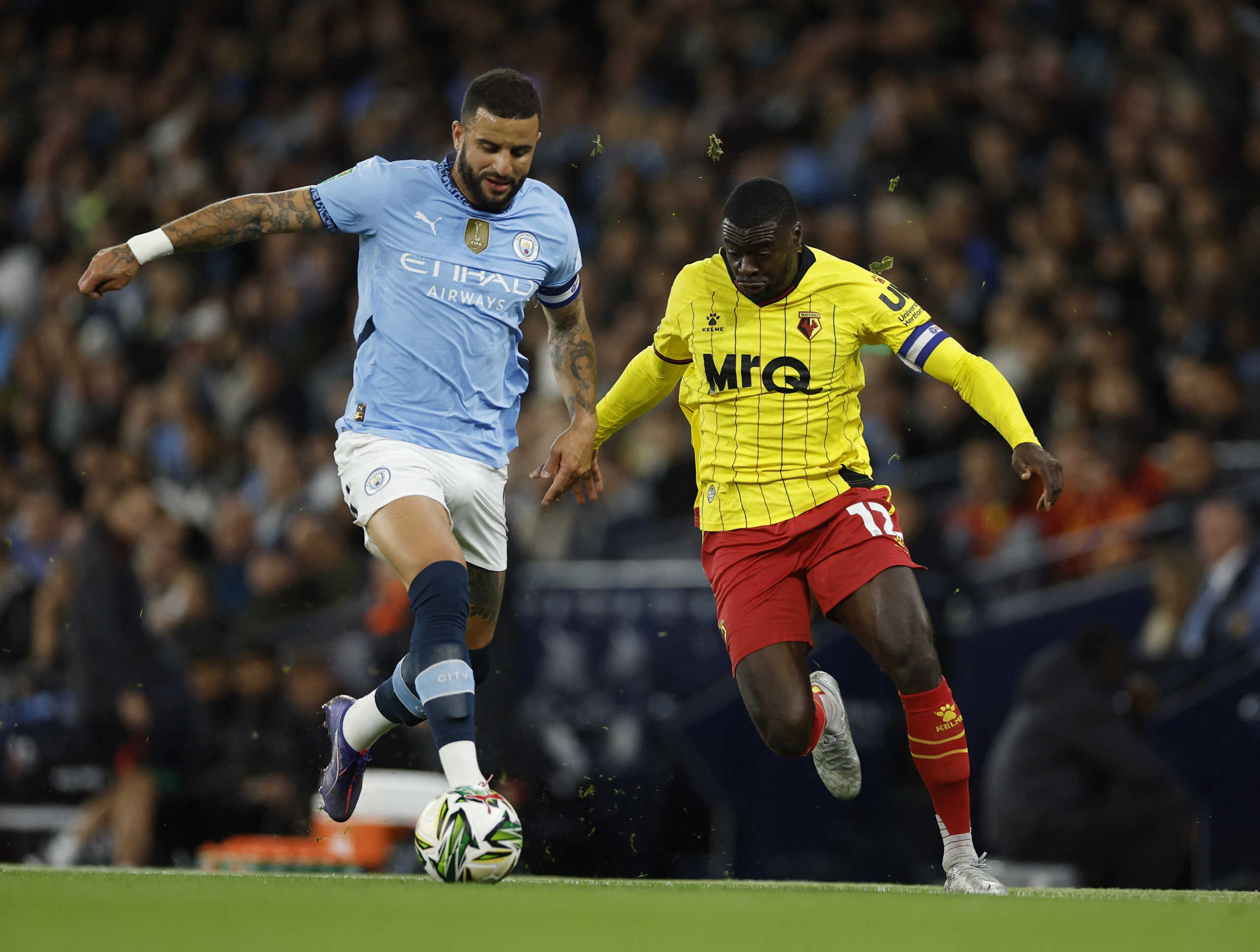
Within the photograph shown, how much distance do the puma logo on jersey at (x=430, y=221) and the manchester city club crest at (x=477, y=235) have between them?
0.09 m

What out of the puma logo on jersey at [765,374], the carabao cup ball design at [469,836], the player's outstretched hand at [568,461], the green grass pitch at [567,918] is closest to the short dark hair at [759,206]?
the puma logo on jersey at [765,374]

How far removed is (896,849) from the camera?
6.75m

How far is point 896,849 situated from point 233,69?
860 cm

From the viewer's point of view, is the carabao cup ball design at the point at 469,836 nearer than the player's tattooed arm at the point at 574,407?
Yes

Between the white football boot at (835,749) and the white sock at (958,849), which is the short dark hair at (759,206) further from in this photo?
the white sock at (958,849)

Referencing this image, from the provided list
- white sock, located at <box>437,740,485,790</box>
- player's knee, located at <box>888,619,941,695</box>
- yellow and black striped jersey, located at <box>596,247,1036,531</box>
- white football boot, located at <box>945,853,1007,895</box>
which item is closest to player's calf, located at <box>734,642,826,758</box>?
player's knee, located at <box>888,619,941,695</box>

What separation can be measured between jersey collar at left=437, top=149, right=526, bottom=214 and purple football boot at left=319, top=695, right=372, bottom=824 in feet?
5.89

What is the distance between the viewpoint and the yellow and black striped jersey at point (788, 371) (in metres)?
5.00

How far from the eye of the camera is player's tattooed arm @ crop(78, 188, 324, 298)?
4.61 m

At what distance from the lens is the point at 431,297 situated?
490cm

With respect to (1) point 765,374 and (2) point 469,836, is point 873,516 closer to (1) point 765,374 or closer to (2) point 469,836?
(1) point 765,374

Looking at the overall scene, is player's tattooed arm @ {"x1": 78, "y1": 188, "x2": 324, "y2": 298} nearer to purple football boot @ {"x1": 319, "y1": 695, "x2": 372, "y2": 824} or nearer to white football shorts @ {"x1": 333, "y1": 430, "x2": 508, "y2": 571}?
white football shorts @ {"x1": 333, "y1": 430, "x2": 508, "y2": 571}

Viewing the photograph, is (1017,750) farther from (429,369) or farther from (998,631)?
(429,369)

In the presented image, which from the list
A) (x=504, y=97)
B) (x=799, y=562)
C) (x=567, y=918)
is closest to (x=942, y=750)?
(x=799, y=562)
